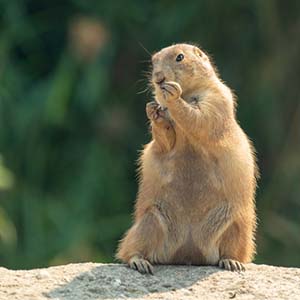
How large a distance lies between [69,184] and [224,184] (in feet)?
31.4

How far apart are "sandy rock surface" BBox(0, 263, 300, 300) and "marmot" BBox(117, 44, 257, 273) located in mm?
135

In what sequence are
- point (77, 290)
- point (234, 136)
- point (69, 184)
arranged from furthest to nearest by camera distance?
point (69, 184) → point (234, 136) → point (77, 290)

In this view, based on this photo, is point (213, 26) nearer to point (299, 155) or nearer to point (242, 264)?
point (299, 155)

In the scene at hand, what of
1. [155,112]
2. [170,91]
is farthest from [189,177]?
[170,91]

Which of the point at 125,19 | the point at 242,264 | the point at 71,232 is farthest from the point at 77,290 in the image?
the point at 125,19

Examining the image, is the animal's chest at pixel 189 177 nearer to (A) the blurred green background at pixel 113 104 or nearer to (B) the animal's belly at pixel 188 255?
(B) the animal's belly at pixel 188 255

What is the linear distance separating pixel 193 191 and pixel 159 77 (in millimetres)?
850

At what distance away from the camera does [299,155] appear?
69.8 ft

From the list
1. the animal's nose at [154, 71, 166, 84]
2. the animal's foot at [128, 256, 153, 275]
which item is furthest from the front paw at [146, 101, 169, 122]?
the animal's foot at [128, 256, 153, 275]

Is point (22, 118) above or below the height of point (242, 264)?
above

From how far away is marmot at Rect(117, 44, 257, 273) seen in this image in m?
11.2

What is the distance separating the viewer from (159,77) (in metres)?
11.2

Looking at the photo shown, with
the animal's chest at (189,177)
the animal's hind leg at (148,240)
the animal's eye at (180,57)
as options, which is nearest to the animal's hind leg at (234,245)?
the animal's chest at (189,177)

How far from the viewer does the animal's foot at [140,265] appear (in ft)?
36.2
